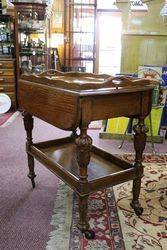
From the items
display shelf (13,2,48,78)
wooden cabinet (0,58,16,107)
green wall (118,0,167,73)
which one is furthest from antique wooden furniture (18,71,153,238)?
display shelf (13,2,48,78)

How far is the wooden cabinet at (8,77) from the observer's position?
466cm

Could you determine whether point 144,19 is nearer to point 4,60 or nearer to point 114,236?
point 4,60

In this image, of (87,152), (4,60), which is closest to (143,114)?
(87,152)

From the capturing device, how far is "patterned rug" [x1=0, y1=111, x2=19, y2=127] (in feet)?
13.3

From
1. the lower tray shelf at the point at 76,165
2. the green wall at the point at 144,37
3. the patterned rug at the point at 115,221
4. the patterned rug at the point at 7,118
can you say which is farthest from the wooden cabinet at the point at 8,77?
the patterned rug at the point at 115,221

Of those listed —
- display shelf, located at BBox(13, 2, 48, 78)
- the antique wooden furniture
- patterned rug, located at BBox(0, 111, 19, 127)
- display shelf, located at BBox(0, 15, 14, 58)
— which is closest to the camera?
the antique wooden furniture

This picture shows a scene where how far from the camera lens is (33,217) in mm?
1809

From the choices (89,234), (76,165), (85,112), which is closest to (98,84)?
(85,112)

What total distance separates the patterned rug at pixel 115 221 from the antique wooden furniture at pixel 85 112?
0.09 metres

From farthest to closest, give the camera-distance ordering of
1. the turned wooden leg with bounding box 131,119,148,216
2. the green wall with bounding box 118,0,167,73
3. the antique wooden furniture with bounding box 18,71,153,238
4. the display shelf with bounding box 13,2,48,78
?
1. the display shelf with bounding box 13,2,48,78
2. the green wall with bounding box 118,0,167,73
3. the turned wooden leg with bounding box 131,119,148,216
4. the antique wooden furniture with bounding box 18,71,153,238

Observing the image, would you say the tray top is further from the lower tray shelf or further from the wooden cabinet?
the wooden cabinet

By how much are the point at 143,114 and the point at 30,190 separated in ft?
3.66

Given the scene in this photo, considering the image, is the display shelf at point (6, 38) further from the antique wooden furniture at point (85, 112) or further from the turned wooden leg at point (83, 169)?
the turned wooden leg at point (83, 169)

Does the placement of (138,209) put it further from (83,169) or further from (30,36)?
(30,36)
